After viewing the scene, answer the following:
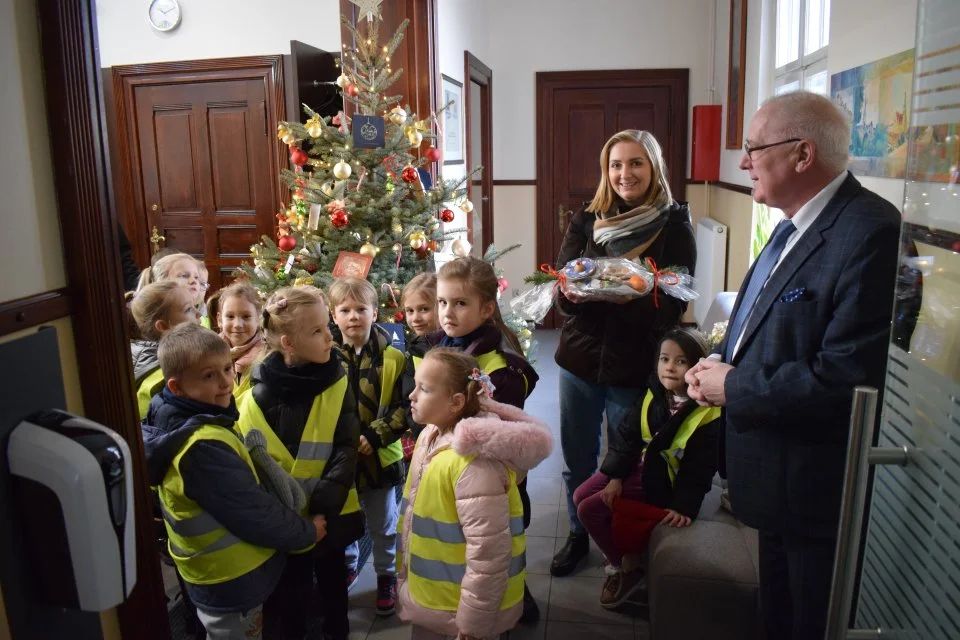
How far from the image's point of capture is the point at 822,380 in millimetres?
1432

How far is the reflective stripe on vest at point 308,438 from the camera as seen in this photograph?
1987 mm

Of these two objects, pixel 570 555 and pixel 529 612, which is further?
pixel 570 555

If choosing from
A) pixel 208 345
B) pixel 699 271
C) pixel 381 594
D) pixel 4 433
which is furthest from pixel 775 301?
pixel 699 271

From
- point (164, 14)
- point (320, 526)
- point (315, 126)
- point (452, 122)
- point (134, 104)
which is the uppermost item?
point (164, 14)

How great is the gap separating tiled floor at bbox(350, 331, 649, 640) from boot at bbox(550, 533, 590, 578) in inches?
0.9

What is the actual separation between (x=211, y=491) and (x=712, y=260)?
437 cm

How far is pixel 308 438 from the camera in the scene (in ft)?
6.55

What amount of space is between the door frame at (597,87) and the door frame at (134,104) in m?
2.44

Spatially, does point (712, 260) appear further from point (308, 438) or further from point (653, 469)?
point (308, 438)

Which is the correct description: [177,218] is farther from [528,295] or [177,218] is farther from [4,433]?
[4,433]

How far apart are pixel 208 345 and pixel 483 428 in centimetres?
63

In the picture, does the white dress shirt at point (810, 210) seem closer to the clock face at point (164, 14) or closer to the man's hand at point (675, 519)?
the man's hand at point (675, 519)

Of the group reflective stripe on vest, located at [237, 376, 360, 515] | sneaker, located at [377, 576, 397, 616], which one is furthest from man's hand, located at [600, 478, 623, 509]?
reflective stripe on vest, located at [237, 376, 360, 515]

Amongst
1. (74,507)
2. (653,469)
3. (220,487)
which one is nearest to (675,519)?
(653,469)
